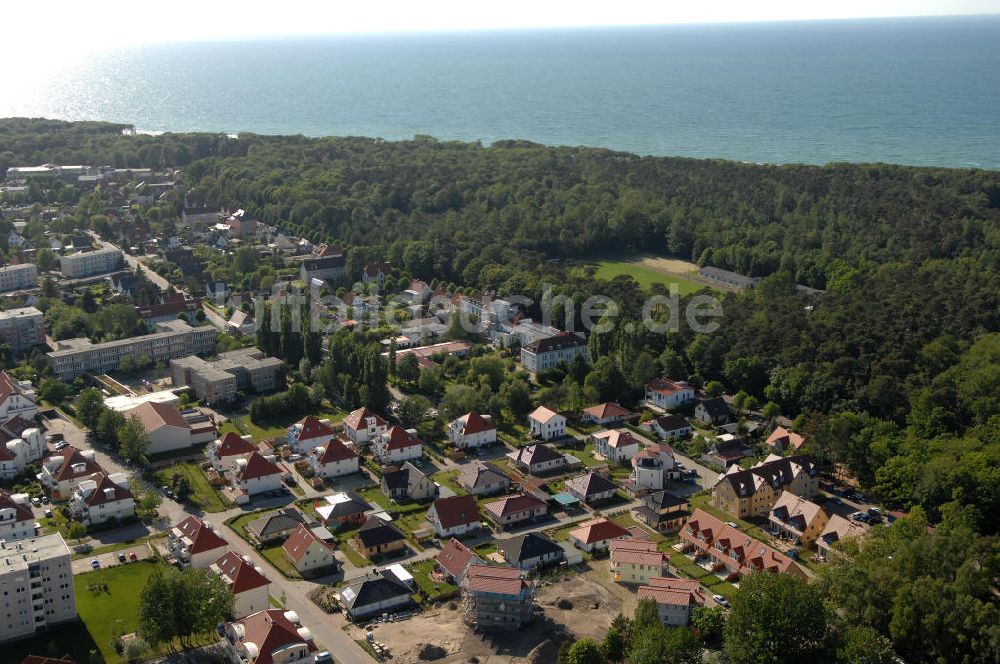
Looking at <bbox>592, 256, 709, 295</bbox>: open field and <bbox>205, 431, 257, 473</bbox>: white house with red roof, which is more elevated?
<bbox>205, 431, 257, 473</bbox>: white house with red roof

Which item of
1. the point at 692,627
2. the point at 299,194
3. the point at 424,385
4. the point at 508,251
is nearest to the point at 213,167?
the point at 299,194

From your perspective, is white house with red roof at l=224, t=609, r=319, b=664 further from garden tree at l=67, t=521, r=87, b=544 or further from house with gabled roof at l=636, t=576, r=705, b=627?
house with gabled roof at l=636, t=576, r=705, b=627

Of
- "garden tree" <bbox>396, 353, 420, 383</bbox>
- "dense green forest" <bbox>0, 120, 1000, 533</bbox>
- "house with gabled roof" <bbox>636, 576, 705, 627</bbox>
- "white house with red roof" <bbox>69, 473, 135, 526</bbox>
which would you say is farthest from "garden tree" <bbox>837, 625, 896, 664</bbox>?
"garden tree" <bbox>396, 353, 420, 383</bbox>

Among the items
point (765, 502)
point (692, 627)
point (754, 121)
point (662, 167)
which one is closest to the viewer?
point (692, 627)

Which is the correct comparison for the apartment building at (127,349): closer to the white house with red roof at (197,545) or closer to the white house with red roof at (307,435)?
the white house with red roof at (307,435)

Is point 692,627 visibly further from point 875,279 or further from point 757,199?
point 757,199

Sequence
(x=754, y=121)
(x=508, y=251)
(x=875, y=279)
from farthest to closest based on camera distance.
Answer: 1. (x=754, y=121)
2. (x=508, y=251)
3. (x=875, y=279)
